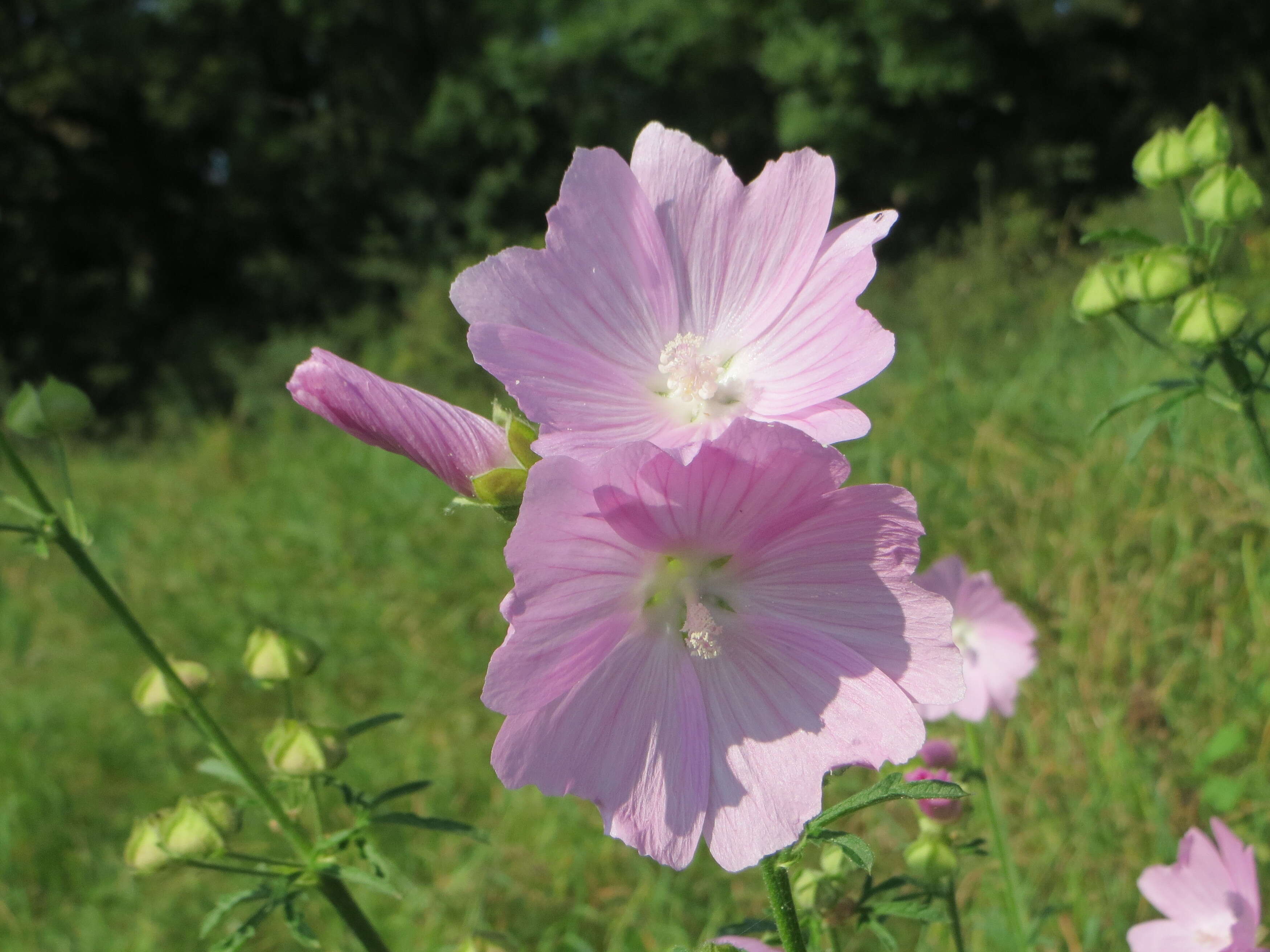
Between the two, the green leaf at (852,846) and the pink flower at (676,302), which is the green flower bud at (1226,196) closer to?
the pink flower at (676,302)

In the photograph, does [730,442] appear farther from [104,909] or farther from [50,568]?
[50,568]

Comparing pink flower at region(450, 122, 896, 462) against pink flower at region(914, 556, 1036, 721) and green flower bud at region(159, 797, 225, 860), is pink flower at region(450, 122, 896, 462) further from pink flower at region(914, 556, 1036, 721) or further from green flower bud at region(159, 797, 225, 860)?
pink flower at region(914, 556, 1036, 721)

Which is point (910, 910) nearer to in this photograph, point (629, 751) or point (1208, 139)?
point (629, 751)

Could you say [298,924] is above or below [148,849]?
below

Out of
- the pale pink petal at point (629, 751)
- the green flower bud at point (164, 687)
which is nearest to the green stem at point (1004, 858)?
the pale pink petal at point (629, 751)

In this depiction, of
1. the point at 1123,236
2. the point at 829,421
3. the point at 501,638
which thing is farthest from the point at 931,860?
the point at 501,638

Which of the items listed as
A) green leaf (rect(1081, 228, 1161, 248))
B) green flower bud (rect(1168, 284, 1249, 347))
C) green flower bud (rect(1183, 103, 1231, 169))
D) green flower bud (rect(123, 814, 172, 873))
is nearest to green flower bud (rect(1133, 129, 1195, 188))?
green flower bud (rect(1183, 103, 1231, 169))
